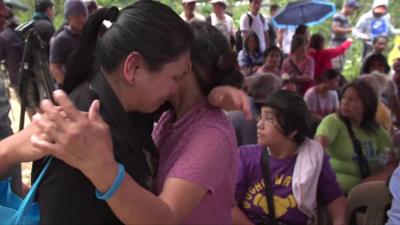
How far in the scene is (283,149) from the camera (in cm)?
240

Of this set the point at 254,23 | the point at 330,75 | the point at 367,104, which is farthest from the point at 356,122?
the point at 254,23

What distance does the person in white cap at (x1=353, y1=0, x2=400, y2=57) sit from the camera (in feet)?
23.7

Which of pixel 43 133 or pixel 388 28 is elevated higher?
pixel 43 133

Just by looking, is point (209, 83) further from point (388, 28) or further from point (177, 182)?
point (388, 28)

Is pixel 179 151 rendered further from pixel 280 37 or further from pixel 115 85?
pixel 280 37

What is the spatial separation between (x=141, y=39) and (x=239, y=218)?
1463 mm

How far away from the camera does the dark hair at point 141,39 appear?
0.94m

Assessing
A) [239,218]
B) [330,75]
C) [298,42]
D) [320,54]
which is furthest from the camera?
[320,54]

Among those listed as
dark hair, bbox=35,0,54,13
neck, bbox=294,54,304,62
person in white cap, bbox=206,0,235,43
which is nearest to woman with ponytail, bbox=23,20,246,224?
dark hair, bbox=35,0,54,13

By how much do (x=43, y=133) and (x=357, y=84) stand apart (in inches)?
113

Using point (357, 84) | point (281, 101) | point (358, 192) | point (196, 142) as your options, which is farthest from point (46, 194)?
point (357, 84)

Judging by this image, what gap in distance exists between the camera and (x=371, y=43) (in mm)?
7480

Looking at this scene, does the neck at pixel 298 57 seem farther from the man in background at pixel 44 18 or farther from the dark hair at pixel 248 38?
the man in background at pixel 44 18

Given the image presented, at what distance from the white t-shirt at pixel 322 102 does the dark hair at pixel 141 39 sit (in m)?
3.87
